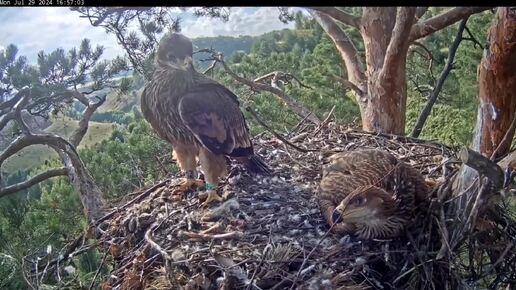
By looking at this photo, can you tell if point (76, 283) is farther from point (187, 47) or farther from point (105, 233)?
point (187, 47)

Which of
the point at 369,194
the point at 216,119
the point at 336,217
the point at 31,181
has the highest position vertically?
the point at 216,119

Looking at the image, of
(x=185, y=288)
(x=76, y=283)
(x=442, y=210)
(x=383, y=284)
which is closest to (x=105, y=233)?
(x=76, y=283)

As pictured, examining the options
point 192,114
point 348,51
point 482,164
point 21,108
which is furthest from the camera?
point 348,51

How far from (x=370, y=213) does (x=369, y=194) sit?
0.25 feet

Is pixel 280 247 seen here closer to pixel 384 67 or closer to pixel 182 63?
pixel 182 63

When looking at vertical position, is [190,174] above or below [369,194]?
below

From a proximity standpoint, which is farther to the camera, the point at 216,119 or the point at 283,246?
the point at 216,119

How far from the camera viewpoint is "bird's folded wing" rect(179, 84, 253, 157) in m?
2.52

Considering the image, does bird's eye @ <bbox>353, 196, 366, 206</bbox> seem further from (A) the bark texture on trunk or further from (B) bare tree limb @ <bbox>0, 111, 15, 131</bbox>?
(B) bare tree limb @ <bbox>0, 111, 15, 131</bbox>

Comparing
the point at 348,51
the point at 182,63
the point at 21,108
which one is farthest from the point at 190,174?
the point at 348,51

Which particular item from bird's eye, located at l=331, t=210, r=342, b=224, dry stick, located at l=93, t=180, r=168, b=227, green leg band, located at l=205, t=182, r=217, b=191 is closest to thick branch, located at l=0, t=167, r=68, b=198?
dry stick, located at l=93, t=180, r=168, b=227

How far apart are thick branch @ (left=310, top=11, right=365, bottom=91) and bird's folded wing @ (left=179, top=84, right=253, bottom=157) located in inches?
72.2

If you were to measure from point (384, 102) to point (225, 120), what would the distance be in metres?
1.56

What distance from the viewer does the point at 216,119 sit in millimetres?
2566
